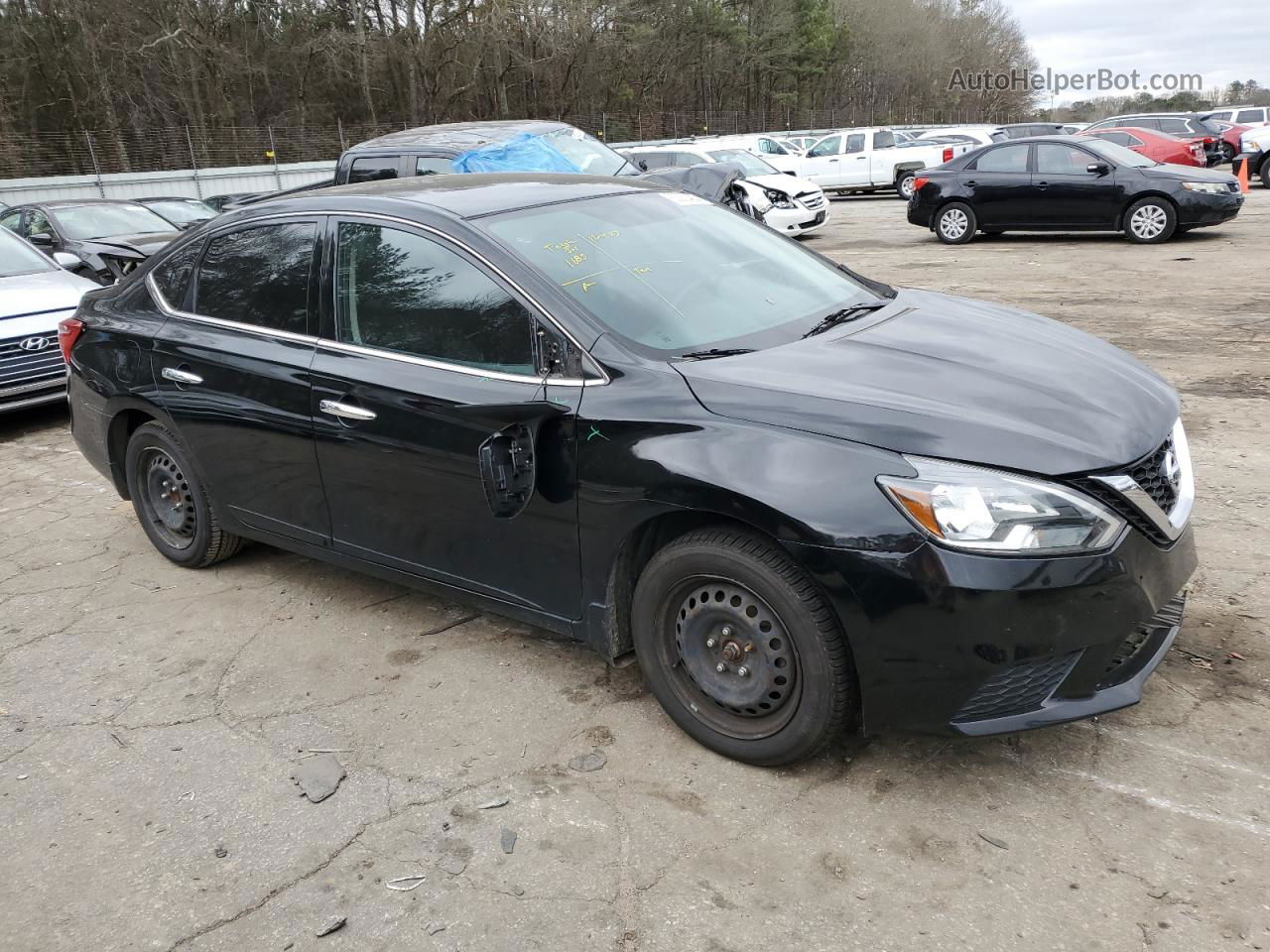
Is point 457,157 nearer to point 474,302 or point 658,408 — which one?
point 474,302

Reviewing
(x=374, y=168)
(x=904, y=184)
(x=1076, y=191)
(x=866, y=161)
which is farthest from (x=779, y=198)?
(x=866, y=161)

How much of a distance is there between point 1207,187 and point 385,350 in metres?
13.0

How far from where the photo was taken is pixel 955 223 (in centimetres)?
1522

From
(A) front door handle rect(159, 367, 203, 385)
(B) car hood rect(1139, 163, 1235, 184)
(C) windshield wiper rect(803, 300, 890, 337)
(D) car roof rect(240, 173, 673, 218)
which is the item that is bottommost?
(A) front door handle rect(159, 367, 203, 385)

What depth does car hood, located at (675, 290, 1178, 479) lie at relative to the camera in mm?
2697

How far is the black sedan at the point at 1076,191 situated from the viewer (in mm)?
13273

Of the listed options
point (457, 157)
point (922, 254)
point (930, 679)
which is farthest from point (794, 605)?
point (922, 254)

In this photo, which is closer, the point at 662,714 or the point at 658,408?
the point at 658,408

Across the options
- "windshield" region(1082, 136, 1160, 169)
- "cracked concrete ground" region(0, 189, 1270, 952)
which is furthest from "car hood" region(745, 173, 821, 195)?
"cracked concrete ground" region(0, 189, 1270, 952)

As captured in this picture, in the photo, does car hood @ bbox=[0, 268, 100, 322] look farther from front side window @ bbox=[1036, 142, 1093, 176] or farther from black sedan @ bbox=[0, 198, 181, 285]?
front side window @ bbox=[1036, 142, 1093, 176]

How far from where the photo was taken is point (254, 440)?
410cm

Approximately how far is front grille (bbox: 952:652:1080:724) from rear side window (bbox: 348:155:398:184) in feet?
30.1

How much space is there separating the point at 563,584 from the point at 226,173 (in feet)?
99.3

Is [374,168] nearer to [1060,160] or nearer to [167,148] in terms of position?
[1060,160]
